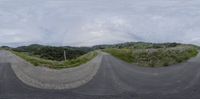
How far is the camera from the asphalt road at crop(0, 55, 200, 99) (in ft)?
76.3

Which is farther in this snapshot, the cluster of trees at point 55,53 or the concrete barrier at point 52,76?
the cluster of trees at point 55,53

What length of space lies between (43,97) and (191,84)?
351 inches

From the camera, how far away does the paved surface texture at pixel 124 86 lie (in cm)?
2326

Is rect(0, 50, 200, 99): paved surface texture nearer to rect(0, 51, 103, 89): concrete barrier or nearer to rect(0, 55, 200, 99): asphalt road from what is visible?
rect(0, 55, 200, 99): asphalt road

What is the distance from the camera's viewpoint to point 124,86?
85.4ft

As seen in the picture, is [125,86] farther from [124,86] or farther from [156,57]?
[156,57]

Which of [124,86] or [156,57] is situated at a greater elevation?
[156,57]

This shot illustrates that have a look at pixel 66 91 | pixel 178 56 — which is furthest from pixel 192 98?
pixel 178 56

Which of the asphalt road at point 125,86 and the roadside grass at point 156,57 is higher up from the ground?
the roadside grass at point 156,57

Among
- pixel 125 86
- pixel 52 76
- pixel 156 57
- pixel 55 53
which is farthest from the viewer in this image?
pixel 55 53

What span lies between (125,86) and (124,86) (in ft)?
0.19

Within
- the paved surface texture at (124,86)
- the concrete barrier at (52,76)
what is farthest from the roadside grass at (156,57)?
the paved surface texture at (124,86)

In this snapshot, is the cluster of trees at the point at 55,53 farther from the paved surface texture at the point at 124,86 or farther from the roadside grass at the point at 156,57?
the paved surface texture at the point at 124,86

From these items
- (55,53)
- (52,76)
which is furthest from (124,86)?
(55,53)
